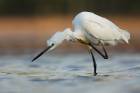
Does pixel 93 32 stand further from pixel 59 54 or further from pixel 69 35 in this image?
pixel 59 54

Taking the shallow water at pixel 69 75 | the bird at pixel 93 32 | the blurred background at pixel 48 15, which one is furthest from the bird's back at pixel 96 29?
the blurred background at pixel 48 15

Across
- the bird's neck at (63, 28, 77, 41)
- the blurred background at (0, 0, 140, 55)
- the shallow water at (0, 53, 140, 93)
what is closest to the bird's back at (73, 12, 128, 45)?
the bird's neck at (63, 28, 77, 41)

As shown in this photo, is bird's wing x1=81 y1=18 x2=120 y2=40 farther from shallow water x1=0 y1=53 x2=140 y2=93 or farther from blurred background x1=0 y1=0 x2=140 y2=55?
blurred background x1=0 y1=0 x2=140 y2=55

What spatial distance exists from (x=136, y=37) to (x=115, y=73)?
964cm

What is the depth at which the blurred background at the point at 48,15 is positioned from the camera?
27969 mm

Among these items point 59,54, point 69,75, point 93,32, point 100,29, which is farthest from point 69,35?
point 59,54

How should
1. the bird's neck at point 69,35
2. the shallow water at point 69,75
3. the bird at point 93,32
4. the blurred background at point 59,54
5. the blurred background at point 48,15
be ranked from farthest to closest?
the blurred background at point 48,15, the bird at point 93,32, the bird's neck at point 69,35, the blurred background at point 59,54, the shallow water at point 69,75

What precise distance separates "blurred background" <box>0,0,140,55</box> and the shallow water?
6.79m

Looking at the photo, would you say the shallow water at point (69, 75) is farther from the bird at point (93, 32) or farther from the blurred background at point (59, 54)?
the bird at point (93, 32)

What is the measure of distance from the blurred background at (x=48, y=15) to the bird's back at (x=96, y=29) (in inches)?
412

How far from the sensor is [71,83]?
13.2 meters

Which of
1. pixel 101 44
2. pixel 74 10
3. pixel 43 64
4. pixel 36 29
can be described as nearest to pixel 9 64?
pixel 43 64

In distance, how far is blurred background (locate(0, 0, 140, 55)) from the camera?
28.0 metres

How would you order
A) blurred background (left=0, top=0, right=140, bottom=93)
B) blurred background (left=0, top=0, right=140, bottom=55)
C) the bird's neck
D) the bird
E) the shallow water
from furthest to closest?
blurred background (left=0, top=0, right=140, bottom=55), the bird, the bird's neck, blurred background (left=0, top=0, right=140, bottom=93), the shallow water
